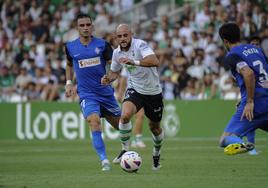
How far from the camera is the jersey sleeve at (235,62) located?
11.2 meters

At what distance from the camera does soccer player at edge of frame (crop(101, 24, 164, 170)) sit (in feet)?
45.6

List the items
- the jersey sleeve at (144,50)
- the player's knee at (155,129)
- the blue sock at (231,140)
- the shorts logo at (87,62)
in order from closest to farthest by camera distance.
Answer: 1. the blue sock at (231,140)
2. the jersey sleeve at (144,50)
3. the player's knee at (155,129)
4. the shorts logo at (87,62)

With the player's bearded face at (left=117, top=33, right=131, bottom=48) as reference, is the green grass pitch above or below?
below

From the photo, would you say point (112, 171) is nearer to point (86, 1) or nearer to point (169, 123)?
point (169, 123)

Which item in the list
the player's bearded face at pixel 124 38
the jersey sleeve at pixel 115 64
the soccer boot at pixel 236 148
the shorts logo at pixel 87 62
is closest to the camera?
the soccer boot at pixel 236 148

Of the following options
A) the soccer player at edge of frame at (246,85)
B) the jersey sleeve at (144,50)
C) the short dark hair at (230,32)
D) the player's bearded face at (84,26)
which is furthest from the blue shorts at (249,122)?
the player's bearded face at (84,26)

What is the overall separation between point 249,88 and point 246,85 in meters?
0.06

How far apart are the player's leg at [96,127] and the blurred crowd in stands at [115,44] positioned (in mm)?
10517

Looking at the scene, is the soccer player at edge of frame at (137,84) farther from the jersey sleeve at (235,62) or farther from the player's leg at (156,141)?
the jersey sleeve at (235,62)

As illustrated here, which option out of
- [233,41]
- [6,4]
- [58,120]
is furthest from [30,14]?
[233,41]

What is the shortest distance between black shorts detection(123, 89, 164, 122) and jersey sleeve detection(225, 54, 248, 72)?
10.0ft

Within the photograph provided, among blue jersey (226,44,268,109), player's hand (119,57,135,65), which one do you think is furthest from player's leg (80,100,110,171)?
blue jersey (226,44,268,109)

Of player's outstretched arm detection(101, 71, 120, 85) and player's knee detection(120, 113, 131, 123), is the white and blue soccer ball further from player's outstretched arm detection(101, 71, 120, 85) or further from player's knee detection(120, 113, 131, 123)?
player's outstretched arm detection(101, 71, 120, 85)

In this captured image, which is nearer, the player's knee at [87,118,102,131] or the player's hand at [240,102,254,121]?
the player's hand at [240,102,254,121]
